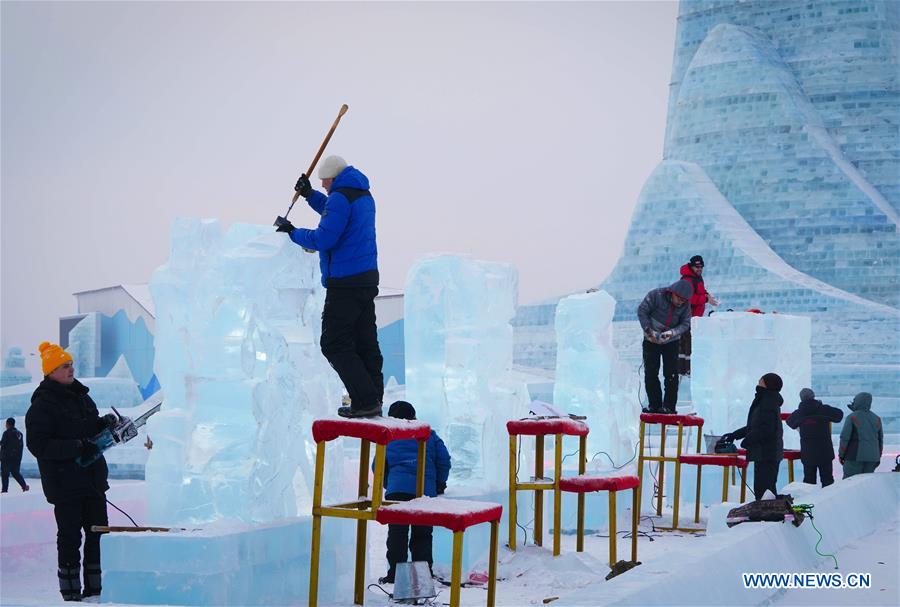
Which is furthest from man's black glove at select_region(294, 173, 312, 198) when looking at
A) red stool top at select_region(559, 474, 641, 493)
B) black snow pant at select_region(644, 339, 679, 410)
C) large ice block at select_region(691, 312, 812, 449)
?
large ice block at select_region(691, 312, 812, 449)

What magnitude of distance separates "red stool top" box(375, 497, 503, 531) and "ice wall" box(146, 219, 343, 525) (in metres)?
2.08

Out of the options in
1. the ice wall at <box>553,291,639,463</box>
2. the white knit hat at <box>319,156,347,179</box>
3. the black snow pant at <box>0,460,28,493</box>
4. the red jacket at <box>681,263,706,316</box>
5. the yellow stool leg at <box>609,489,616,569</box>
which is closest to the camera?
the white knit hat at <box>319,156,347,179</box>

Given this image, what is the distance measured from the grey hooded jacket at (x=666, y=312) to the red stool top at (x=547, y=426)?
103 inches

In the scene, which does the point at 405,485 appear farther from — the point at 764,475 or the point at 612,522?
the point at 764,475

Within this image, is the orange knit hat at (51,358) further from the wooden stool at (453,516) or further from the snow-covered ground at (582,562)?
the wooden stool at (453,516)

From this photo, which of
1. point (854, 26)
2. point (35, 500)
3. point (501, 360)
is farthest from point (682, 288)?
point (854, 26)

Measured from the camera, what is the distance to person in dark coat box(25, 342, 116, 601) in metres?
7.41

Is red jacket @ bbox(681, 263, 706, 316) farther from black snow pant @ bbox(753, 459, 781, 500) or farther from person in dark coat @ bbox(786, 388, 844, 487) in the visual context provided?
black snow pant @ bbox(753, 459, 781, 500)

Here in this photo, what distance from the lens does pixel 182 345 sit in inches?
340

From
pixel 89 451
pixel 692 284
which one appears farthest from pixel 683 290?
pixel 89 451

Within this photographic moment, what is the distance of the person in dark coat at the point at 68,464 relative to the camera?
Answer: 24.3 feet

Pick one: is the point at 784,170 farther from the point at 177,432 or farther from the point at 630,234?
the point at 177,432

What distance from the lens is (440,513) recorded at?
597 centimetres

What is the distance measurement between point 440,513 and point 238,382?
2.72 metres
